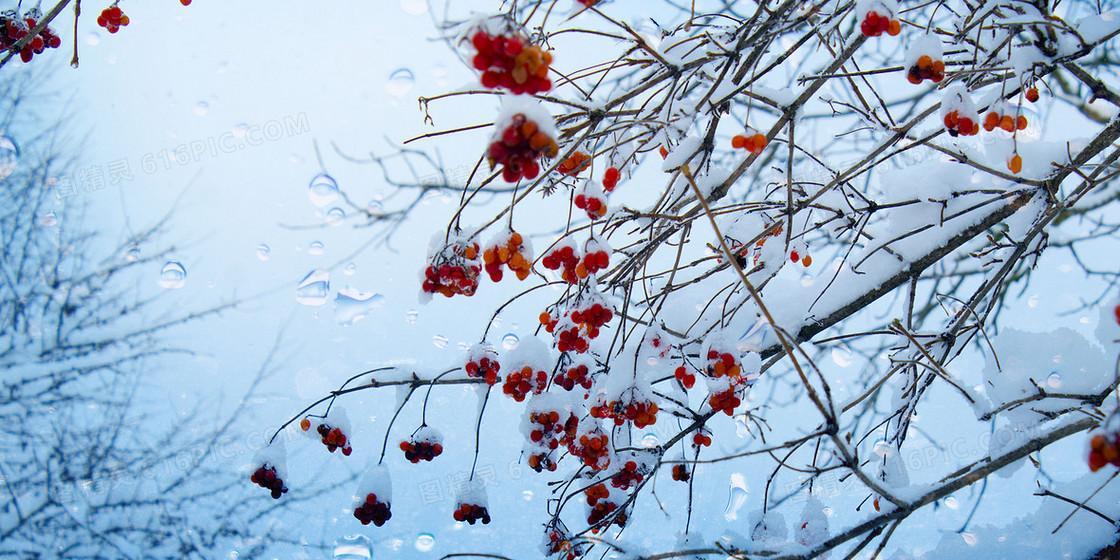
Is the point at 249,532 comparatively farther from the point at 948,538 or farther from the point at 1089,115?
the point at 1089,115

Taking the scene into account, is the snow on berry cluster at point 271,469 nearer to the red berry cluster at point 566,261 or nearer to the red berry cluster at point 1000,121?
the red berry cluster at point 566,261

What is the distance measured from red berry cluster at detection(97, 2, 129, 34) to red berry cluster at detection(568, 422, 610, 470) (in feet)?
6.82

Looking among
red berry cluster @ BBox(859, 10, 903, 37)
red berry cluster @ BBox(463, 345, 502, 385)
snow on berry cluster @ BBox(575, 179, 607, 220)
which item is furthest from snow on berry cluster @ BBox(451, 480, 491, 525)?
red berry cluster @ BBox(859, 10, 903, 37)

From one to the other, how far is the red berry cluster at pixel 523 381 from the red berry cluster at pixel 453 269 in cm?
26

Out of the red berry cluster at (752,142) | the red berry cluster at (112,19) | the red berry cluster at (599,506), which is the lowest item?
the red berry cluster at (599,506)

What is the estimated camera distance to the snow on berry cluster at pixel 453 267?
1.28m

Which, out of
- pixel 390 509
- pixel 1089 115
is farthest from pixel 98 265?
pixel 1089 115

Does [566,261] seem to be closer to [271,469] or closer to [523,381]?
[523,381]

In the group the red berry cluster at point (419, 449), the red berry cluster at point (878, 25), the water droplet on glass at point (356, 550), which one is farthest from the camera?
the water droplet on glass at point (356, 550)

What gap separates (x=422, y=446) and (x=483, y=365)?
0.40 m

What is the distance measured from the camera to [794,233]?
1.78 m

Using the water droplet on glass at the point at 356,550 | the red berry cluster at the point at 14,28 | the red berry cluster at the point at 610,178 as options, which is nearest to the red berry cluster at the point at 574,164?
the red berry cluster at the point at 610,178

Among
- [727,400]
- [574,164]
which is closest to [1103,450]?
[727,400]

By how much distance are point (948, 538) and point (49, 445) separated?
20.7ft
